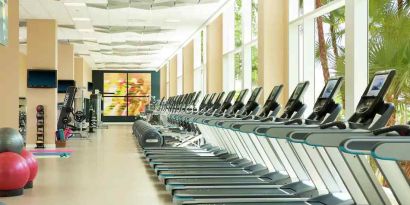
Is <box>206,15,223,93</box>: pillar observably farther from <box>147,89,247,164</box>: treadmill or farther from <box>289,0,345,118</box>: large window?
<box>147,89,247,164</box>: treadmill

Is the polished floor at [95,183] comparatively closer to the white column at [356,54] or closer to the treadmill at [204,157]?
the treadmill at [204,157]

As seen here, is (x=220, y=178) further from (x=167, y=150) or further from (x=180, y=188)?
(x=167, y=150)

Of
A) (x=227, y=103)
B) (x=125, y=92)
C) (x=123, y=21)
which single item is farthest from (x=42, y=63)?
(x=125, y=92)

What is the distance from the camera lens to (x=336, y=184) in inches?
205

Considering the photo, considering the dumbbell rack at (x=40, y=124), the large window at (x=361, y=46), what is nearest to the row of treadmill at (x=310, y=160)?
the large window at (x=361, y=46)

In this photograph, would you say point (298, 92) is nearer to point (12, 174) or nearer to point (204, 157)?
point (12, 174)

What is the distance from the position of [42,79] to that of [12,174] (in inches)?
341

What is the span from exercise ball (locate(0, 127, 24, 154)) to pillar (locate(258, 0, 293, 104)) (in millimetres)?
4319

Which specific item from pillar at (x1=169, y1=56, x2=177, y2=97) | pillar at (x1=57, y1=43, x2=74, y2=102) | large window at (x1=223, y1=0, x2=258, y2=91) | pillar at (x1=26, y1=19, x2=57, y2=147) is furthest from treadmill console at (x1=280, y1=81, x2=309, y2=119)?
pillar at (x1=169, y1=56, x2=177, y2=97)

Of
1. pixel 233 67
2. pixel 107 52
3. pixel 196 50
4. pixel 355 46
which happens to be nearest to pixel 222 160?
pixel 355 46

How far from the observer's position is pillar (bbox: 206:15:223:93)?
49.8 feet

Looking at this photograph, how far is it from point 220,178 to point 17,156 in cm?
218

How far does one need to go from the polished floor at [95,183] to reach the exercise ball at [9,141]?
0.51 metres

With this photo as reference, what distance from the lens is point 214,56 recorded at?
15609 millimetres
